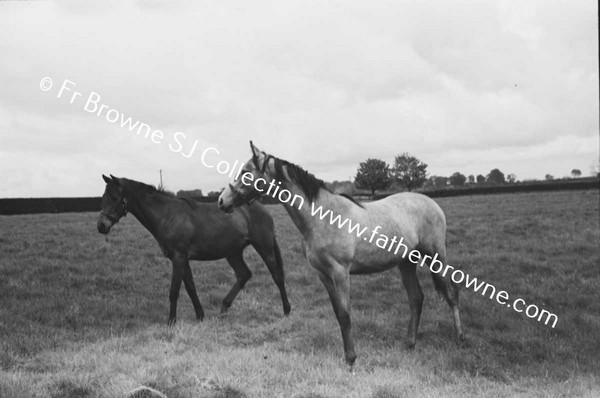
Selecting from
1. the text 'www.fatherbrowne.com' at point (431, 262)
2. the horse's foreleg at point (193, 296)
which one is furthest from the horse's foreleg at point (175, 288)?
the text 'www.fatherbrowne.com' at point (431, 262)

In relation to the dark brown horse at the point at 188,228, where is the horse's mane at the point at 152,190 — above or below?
above

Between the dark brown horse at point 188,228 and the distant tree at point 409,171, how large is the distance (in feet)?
295

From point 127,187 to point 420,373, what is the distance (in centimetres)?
596

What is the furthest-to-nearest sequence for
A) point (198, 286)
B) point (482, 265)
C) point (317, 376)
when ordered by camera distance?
point (482, 265) < point (198, 286) < point (317, 376)

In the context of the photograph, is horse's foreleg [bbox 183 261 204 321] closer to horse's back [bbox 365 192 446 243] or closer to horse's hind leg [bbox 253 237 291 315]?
horse's hind leg [bbox 253 237 291 315]

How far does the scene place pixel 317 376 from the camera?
593 centimetres

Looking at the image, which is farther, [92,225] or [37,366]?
[92,225]

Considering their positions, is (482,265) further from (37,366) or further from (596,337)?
(37,366)

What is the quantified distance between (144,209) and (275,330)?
3286 mm

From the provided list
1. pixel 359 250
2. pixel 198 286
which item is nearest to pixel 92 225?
pixel 198 286

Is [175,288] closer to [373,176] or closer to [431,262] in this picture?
[431,262]

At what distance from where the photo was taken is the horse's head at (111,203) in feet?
28.8

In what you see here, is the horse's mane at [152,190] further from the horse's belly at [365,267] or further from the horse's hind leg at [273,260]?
the horse's belly at [365,267]

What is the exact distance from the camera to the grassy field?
583 cm
